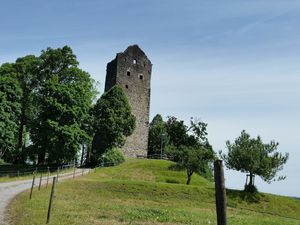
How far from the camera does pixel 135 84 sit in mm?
70062

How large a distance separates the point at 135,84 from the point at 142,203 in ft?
135

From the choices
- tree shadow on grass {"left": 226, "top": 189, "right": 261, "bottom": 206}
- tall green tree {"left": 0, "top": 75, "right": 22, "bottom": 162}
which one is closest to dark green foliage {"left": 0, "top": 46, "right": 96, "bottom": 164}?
tall green tree {"left": 0, "top": 75, "right": 22, "bottom": 162}

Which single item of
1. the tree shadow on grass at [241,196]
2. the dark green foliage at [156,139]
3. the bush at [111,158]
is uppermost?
the dark green foliage at [156,139]

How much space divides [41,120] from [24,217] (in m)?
33.4

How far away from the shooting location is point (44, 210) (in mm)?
18938

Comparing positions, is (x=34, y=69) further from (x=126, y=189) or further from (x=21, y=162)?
(x=126, y=189)

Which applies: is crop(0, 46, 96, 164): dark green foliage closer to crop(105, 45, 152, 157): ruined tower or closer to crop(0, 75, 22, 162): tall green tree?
crop(0, 75, 22, 162): tall green tree

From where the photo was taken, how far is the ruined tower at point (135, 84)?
68.1 m

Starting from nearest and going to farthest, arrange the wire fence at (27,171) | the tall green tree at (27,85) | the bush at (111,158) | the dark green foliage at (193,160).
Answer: the wire fence at (27,171) < the dark green foliage at (193,160) < the bush at (111,158) < the tall green tree at (27,85)

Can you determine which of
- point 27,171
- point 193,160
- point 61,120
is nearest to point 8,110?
point 61,120

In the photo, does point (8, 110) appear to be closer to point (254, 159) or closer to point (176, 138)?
point (254, 159)

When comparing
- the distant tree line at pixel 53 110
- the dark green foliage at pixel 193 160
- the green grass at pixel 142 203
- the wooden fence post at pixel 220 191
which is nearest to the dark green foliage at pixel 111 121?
the distant tree line at pixel 53 110

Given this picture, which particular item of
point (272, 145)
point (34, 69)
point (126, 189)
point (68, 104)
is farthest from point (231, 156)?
point (34, 69)

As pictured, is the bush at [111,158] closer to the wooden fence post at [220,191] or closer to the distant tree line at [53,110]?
the distant tree line at [53,110]
